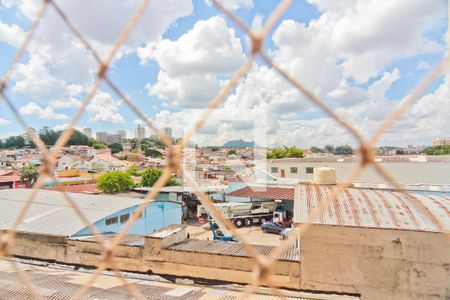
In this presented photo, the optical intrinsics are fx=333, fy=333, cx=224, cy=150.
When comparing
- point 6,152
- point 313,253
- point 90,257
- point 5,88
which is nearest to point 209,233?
point 90,257

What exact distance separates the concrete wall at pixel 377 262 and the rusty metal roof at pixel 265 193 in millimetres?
8877

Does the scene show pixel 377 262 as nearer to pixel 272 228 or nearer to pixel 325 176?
pixel 325 176

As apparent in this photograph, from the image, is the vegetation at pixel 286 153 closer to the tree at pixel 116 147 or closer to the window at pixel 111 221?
the tree at pixel 116 147

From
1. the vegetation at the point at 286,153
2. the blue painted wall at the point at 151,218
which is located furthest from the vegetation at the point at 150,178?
the vegetation at the point at 286,153

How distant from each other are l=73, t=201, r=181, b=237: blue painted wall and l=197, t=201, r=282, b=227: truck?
5.50ft

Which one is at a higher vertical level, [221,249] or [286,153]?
[286,153]

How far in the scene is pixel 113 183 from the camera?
57.5 ft

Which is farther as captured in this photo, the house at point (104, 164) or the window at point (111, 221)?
the house at point (104, 164)

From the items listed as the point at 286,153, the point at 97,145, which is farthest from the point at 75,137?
the point at 97,145

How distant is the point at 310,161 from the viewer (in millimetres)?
18016

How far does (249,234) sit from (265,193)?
262cm

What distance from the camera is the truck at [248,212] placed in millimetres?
12648

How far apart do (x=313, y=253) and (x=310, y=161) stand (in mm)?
14268

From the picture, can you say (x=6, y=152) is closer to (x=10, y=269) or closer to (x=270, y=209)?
(x=270, y=209)
